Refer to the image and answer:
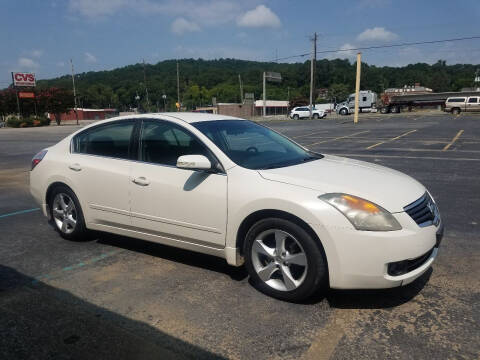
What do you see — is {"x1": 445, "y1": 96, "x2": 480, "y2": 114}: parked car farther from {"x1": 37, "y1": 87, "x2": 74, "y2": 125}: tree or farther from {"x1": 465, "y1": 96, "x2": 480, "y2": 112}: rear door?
{"x1": 37, "y1": 87, "x2": 74, "y2": 125}: tree

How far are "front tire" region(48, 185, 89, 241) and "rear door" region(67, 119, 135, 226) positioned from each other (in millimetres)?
141

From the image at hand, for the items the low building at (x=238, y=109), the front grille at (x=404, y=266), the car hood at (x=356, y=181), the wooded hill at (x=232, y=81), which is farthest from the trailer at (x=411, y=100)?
the wooded hill at (x=232, y=81)

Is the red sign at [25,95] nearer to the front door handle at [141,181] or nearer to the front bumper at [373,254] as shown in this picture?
the front door handle at [141,181]

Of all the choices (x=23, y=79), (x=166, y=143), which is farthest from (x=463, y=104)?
(x=23, y=79)

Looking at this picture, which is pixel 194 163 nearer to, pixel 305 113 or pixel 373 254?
pixel 373 254

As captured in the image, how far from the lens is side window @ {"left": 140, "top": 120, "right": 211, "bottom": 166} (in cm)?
379

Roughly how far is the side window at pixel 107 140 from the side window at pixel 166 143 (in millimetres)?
246

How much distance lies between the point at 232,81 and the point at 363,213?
126354 millimetres

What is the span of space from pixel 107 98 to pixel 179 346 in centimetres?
12913

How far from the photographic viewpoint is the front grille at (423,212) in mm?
3002

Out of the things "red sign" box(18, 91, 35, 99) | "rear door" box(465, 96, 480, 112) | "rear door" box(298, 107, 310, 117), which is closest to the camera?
"rear door" box(465, 96, 480, 112)

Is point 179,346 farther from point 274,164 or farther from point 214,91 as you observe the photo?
point 214,91

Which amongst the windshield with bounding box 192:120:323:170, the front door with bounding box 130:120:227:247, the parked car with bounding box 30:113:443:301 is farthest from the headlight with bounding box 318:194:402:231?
the front door with bounding box 130:120:227:247

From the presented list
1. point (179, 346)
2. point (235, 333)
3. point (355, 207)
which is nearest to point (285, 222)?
point (355, 207)
